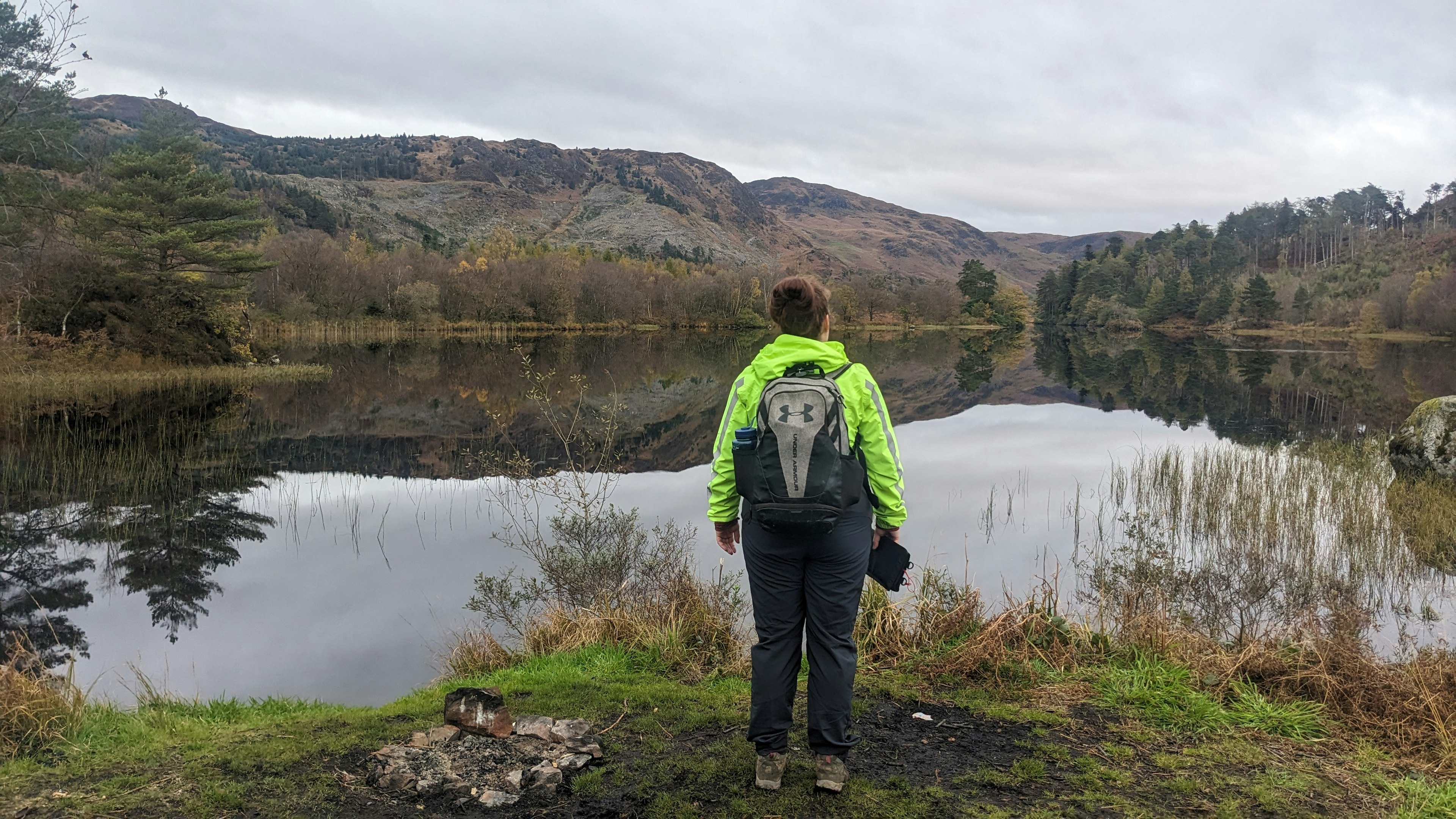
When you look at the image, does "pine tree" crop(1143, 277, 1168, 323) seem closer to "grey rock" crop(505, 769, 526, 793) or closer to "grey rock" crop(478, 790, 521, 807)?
"grey rock" crop(505, 769, 526, 793)

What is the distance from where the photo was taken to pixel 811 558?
371 centimetres

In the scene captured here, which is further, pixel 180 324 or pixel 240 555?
pixel 180 324

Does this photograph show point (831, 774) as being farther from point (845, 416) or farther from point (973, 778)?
point (845, 416)

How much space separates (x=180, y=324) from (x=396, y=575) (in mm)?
26477

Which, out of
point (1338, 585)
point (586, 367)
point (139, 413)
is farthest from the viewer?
point (586, 367)

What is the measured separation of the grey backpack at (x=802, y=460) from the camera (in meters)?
3.51

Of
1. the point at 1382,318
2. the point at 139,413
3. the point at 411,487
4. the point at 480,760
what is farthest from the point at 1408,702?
the point at 1382,318

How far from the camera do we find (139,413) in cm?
1995

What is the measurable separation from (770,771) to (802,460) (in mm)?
1587

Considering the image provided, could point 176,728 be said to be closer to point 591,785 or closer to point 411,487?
point 591,785

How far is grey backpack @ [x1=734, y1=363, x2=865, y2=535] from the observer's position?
11.5ft

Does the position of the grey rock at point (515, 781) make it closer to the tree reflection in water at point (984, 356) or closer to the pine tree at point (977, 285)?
the tree reflection in water at point (984, 356)

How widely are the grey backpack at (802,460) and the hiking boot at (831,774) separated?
1196mm

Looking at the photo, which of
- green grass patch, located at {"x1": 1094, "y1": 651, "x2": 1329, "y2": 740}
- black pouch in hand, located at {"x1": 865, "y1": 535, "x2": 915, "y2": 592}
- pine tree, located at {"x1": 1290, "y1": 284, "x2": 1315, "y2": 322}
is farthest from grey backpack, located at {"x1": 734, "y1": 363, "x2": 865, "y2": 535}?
pine tree, located at {"x1": 1290, "y1": 284, "x2": 1315, "y2": 322}
